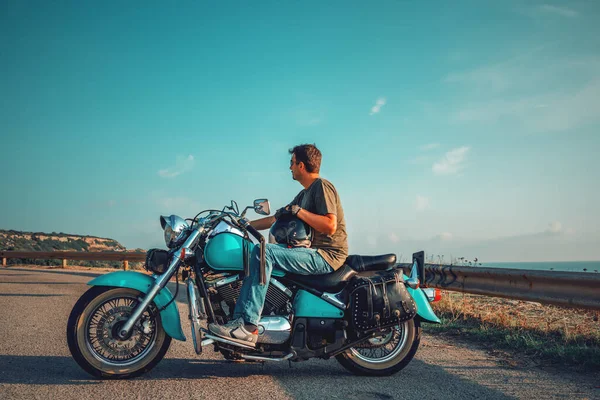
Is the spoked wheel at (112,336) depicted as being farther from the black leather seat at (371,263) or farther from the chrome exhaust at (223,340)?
the black leather seat at (371,263)

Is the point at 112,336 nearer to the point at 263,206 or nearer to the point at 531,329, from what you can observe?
the point at 263,206

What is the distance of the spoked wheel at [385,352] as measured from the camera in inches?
178

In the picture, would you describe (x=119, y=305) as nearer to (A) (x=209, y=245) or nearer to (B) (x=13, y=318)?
(A) (x=209, y=245)

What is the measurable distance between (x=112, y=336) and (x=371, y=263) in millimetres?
2459

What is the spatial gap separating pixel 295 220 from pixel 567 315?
5132 mm

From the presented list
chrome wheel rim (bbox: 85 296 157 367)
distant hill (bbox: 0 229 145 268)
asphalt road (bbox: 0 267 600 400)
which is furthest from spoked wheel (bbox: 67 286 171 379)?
distant hill (bbox: 0 229 145 268)

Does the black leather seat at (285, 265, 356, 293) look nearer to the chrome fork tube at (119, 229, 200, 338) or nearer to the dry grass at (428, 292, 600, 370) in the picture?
the chrome fork tube at (119, 229, 200, 338)

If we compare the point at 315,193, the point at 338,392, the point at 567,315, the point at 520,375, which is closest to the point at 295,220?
the point at 315,193

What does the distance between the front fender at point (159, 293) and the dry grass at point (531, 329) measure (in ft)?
12.5

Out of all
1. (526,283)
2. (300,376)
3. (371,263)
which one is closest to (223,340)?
(300,376)

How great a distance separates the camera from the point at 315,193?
4.60m

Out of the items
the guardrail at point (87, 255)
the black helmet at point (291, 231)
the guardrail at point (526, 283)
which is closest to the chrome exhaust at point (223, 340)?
the black helmet at point (291, 231)

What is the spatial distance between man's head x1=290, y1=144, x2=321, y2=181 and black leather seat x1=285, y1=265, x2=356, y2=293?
1.06 metres

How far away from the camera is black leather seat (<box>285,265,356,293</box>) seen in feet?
14.6
